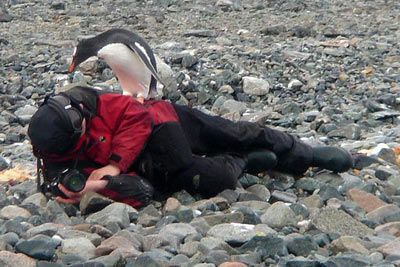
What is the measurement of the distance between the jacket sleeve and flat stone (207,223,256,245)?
82cm

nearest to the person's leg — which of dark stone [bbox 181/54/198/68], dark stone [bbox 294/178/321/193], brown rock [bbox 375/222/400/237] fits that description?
dark stone [bbox 294/178/321/193]

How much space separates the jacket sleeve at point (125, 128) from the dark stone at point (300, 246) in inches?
51.5

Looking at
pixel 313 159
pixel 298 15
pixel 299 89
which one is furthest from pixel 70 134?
pixel 298 15

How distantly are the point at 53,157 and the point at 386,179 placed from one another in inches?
87.1

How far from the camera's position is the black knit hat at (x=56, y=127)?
19.4 feet

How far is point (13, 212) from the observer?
6.05 metres

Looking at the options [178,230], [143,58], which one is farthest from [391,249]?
[143,58]

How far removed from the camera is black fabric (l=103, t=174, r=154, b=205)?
612 centimetres

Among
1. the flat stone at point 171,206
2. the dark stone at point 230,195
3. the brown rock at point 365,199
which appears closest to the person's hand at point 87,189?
the flat stone at point 171,206

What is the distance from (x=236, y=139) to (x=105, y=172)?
0.91m

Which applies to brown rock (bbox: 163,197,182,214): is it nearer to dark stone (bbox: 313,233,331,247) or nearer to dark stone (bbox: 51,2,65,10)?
dark stone (bbox: 313,233,331,247)

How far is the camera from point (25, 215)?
19.7 feet

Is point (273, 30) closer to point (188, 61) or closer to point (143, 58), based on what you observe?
point (188, 61)

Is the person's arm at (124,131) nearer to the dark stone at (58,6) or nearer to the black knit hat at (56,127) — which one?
the black knit hat at (56,127)
